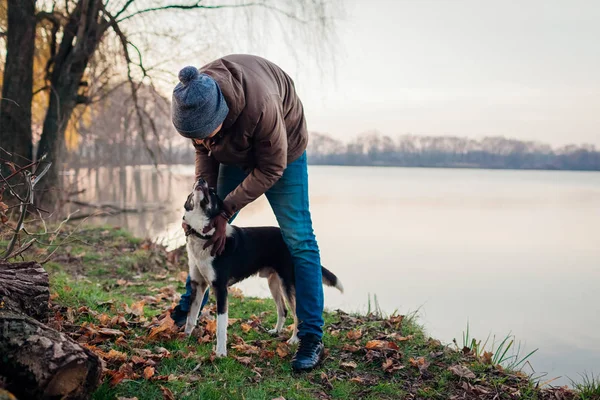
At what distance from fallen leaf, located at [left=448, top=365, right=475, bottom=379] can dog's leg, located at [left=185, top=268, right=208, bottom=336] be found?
6.62ft

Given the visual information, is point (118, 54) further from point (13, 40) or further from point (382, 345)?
point (382, 345)

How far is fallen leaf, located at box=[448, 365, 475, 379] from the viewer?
367 centimetres

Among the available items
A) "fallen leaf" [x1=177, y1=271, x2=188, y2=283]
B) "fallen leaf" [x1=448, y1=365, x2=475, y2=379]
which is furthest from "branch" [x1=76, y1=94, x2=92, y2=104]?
"fallen leaf" [x1=448, y1=365, x2=475, y2=379]

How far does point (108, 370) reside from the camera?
9.60ft

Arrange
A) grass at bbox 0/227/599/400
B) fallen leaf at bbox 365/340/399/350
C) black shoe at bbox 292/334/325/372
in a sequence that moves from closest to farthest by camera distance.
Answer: grass at bbox 0/227/599/400, black shoe at bbox 292/334/325/372, fallen leaf at bbox 365/340/399/350

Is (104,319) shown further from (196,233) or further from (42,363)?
(42,363)

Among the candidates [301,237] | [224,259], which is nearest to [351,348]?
[301,237]

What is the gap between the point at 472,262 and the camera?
33.4ft

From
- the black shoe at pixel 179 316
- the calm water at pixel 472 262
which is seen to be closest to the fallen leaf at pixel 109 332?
→ the black shoe at pixel 179 316

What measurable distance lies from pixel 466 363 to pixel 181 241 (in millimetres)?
7181

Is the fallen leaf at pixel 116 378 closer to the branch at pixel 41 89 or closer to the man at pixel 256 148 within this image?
the man at pixel 256 148

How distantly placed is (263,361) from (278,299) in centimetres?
66

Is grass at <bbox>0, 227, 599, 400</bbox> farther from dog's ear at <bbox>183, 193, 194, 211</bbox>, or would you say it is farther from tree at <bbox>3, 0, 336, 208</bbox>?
tree at <bbox>3, 0, 336, 208</bbox>

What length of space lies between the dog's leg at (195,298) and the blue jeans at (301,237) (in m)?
0.77
